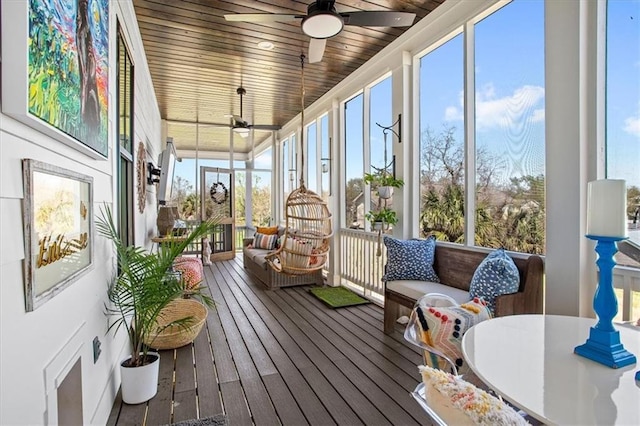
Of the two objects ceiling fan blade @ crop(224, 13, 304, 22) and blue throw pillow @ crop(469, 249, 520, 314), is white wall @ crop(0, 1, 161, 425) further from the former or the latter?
blue throw pillow @ crop(469, 249, 520, 314)

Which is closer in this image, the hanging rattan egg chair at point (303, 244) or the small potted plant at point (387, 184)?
the small potted plant at point (387, 184)

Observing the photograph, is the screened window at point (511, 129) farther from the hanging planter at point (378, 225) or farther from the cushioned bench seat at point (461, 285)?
the hanging planter at point (378, 225)

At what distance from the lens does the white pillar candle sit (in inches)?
46.8

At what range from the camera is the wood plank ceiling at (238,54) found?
328 cm

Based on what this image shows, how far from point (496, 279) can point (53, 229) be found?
2591 mm

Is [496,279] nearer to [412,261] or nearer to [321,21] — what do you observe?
[412,261]

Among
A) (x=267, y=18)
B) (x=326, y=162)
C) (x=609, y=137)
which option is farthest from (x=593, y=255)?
(x=326, y=162)

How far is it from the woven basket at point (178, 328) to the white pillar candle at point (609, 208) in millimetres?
2673

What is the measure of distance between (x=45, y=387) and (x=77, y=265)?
53 centimetres

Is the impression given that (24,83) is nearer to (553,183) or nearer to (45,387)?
(45,387)

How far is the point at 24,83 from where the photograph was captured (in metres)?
0.95

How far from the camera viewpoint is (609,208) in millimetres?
1204

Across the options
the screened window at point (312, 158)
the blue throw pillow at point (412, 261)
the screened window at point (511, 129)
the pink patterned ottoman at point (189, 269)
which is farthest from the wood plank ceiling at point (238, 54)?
the pink patterned ottoman at point (189, 269)

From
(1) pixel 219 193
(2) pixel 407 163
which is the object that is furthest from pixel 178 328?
(1) pixel 219 193
